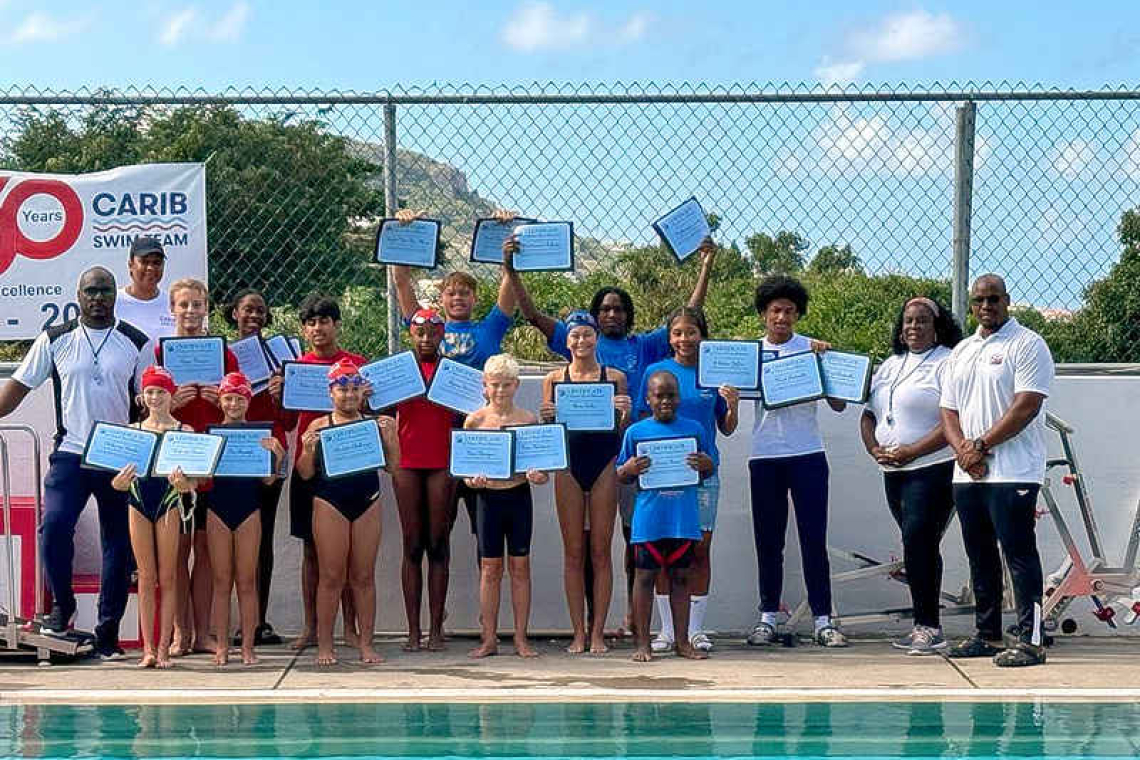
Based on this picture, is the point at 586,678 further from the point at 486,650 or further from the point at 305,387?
the point at 305,387

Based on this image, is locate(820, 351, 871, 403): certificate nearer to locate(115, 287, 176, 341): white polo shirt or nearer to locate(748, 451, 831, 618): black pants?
locate(748, 451, 831, 618): black pants

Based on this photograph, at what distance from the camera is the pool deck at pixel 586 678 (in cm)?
730

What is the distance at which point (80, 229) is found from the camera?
883cm

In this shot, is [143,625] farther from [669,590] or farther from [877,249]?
[877,249]

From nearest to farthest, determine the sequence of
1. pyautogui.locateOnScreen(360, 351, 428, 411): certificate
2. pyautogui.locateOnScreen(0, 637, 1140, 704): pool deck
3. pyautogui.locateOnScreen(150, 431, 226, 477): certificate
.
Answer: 1. pyautogui.locateOnScreen(0, 637, 1140, 704): pool deck
2. pyautogui.locateOnScreen(150, 431, 226, 477): certificate
3. pyautogui.locateOnScreen(360, 351, 428, 411): certificate

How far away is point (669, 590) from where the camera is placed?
8242 mm

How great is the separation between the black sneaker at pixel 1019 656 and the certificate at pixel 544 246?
3.11m

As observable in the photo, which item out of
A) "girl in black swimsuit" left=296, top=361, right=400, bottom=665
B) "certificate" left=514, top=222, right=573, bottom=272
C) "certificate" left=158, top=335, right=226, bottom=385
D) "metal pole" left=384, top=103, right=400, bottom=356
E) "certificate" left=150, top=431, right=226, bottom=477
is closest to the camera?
"certificate" left=150, top=431, right=226, bottom=477

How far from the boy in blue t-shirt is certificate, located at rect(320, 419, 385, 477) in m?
1.28

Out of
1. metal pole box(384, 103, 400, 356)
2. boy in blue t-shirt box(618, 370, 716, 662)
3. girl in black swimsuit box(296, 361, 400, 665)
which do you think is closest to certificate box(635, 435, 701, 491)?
boy in blue t-shirt box(618, 370, 716, 662)

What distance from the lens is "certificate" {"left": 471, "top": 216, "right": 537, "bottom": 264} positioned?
868 cm

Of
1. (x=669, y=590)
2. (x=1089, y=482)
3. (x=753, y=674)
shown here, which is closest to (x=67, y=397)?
(x=669, y=590)

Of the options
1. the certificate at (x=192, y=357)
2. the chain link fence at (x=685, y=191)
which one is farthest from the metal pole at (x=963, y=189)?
the certificate at (x=192, y=357)

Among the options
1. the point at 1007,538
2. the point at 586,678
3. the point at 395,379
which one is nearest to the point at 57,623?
the point at 395,379
